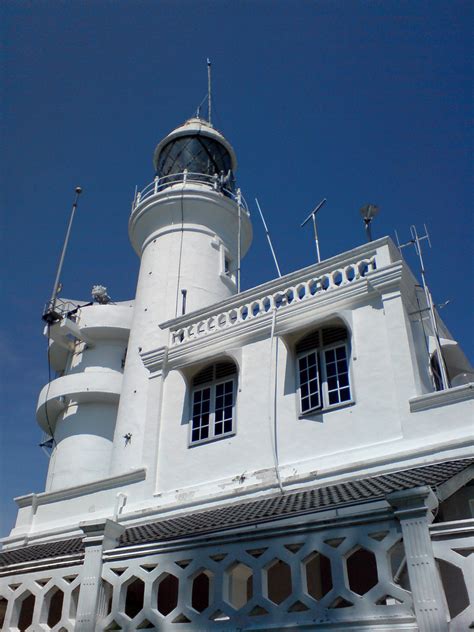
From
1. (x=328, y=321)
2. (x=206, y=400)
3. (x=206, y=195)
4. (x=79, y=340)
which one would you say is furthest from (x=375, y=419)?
(x=79, y=340)

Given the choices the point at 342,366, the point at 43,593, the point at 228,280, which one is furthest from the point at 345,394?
the point at 228,280

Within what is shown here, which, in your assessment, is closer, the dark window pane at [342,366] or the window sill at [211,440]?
the dark window pane at [342,366]

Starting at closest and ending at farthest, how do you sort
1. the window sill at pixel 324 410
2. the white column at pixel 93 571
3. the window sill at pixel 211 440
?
the white column at pixel 93 571 < the window sill at pixel 324 410 < the window sill at pixel 211 440

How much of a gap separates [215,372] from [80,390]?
9.50m

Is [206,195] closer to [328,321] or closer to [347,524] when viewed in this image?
[328,321]

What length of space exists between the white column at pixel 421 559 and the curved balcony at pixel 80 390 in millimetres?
17158

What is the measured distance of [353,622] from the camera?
5996 millimetres

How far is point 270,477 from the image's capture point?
467 inches

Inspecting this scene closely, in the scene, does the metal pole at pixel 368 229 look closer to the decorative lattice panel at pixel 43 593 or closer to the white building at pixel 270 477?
the white building at pixel 270 477

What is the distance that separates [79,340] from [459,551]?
2054 cm

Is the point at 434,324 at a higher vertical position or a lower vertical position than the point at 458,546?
higher

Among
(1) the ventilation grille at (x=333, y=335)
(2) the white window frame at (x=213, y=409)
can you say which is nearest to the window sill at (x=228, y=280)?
(2) the white window frame at (x=213, y=409)

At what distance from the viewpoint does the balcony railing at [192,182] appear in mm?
23672

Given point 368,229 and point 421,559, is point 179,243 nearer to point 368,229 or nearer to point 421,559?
point 368,229
